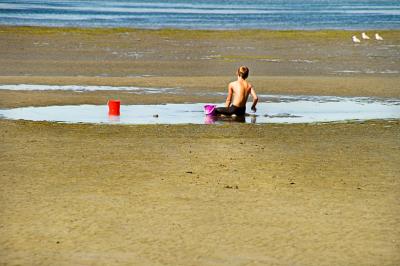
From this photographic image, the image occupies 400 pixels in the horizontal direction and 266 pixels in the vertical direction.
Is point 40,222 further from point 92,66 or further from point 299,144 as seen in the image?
point 92,66

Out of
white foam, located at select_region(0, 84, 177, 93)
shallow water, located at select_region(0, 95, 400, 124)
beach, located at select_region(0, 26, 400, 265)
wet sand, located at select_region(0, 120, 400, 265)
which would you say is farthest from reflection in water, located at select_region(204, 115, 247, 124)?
white foam, located at select_region(0, 84, 177, 93)

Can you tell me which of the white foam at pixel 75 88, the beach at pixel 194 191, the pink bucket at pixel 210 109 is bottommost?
the white foam at pixel 75 88

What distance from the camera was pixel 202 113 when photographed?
21.7 meters

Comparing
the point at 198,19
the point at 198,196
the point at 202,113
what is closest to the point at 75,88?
the point at 202,113

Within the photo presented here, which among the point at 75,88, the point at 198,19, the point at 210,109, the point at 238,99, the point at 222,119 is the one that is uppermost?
the point at 198,19

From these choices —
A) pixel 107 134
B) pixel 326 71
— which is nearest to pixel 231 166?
pixel 107 134

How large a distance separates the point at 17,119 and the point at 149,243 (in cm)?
1058

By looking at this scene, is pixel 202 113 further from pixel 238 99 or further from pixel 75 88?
pixel 75 88

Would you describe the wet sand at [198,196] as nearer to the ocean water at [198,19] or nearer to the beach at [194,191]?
the beach at [194,191]

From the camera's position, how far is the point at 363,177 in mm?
13875

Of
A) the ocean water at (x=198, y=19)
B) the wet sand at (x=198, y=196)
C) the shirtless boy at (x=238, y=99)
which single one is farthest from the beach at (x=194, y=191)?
the ocean water at (x=198, y=19)

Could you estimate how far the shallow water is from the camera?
20.4 meters

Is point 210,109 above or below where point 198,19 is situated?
below

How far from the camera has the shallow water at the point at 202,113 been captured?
20.4 meters
